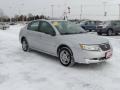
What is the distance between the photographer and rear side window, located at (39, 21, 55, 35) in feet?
24.4

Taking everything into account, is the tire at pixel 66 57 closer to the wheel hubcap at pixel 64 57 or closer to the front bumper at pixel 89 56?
the wheel hubcap at pixel 64 57

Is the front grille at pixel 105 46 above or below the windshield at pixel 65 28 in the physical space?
below

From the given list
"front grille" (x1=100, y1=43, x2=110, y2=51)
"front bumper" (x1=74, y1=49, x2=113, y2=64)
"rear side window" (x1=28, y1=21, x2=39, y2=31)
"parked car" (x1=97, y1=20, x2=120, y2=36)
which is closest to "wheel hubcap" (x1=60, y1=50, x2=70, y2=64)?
"front bumper" (x1=74, y1=49, x2=113, y2=64)

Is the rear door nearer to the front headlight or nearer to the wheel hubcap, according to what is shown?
the wheel hubcap

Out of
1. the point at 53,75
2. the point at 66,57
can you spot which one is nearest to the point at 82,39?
the point at 66,57

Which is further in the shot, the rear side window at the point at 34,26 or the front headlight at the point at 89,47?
the rear side window at the point at 34,26

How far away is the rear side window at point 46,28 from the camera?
7424mm

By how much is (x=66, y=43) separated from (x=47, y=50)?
3.77 ft

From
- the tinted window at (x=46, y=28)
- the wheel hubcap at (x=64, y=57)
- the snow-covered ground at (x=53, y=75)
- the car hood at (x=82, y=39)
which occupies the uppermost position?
the tinted window at (x=46, y=28)

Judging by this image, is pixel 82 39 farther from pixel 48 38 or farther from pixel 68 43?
pixel 48 38

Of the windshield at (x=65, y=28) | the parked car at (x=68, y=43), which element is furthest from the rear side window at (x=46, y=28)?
the windshield at (x=65, y=28)

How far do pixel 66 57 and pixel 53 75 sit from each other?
106 cm

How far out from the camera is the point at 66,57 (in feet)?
22.2

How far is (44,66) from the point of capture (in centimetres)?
686
